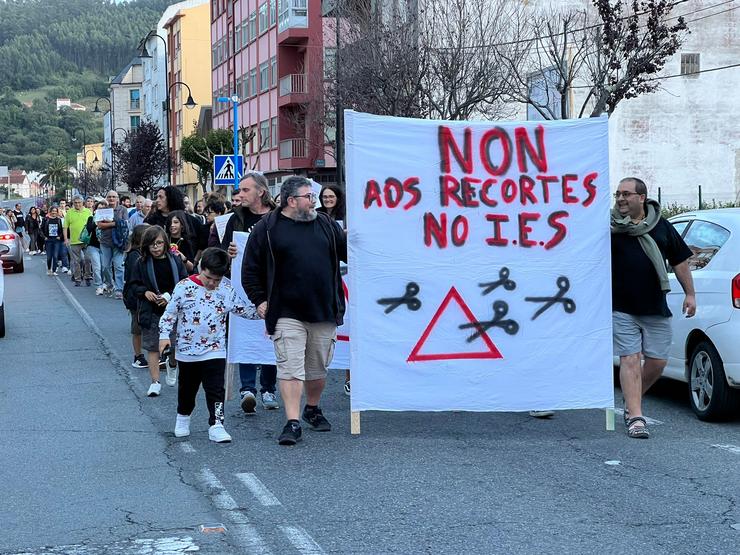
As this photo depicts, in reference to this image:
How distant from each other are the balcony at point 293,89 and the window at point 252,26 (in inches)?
365

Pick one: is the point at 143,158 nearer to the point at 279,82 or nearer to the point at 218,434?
the point at 279,82

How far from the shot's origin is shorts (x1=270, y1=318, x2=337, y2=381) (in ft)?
26.6

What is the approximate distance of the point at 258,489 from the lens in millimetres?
6609

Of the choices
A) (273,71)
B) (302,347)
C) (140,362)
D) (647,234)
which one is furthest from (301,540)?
(273,71)

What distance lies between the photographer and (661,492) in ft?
21.3

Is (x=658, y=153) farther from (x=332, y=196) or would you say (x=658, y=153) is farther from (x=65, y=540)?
(x=65, y=540)

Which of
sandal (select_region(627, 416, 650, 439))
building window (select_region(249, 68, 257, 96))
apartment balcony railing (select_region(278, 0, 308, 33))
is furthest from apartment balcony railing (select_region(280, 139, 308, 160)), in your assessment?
sandal (select_region(627, 416, 650, 439))

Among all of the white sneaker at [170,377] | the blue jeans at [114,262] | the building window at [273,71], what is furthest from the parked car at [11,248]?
the building window at [273,71]

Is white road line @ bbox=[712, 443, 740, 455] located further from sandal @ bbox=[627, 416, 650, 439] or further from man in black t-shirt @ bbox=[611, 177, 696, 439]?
man in black t-shirt @ bbox=[611, 177, 696, 439]

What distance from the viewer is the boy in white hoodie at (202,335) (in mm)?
8250

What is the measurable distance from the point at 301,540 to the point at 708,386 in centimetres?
443

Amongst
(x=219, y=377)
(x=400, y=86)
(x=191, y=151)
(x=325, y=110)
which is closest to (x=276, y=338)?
(x=219, y=377)

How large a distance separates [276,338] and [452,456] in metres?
1.52

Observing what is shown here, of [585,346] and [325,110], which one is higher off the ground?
[325,110]
